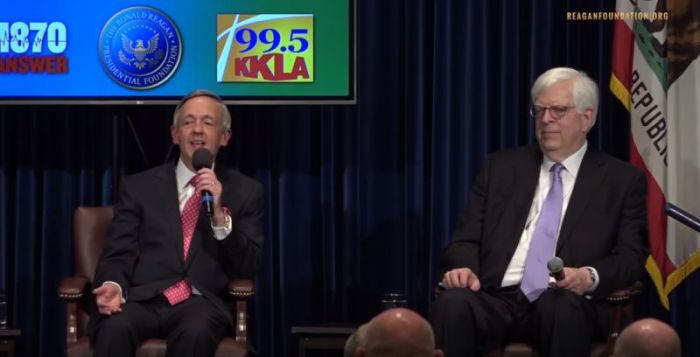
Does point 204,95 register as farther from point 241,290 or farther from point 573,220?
point 573,220

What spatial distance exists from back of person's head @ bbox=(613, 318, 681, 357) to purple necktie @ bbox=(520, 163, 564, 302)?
1.99 metres

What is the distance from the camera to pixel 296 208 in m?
5.38

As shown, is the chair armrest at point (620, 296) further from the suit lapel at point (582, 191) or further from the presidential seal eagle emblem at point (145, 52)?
the presidential seal eagle emblem at point (145, 52)

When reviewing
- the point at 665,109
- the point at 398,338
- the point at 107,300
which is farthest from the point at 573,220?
the point at 398,338

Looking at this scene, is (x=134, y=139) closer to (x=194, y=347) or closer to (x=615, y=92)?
(x=194, y=347)

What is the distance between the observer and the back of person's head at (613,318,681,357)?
83.6 inches

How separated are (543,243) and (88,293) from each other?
165cm

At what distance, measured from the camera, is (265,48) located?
503 centimetres

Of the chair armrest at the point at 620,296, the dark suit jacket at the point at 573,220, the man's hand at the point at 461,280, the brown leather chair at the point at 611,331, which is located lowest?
the brown leather chair at the point at 611,331

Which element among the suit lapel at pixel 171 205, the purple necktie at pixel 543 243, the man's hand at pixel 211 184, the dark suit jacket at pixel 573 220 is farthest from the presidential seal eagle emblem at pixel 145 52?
the purple necktie at pixel 543 243

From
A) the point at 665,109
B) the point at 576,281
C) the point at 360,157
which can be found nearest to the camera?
the point at 576,281

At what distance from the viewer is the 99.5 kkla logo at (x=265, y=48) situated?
197 inches

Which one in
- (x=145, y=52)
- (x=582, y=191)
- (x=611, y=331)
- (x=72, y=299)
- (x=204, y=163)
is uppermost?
(x=145, y=52)

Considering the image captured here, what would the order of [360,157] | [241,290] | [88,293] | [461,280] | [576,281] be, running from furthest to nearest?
[360,157] < [88,293] < [241,290] < [461,280] < [576,281]
